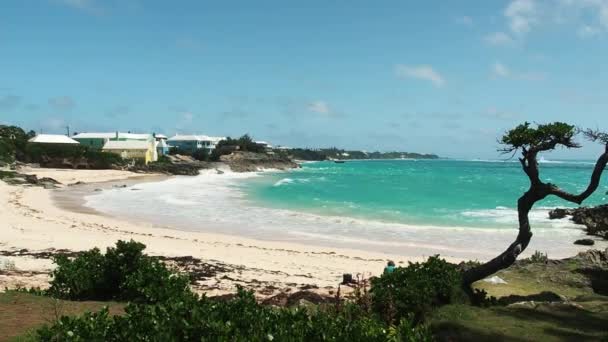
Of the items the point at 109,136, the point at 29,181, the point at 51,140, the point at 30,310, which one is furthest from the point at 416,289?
the point at 109,136

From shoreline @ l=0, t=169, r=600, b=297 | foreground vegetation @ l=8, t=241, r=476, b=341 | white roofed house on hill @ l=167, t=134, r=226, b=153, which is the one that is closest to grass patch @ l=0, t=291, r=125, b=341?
foreground vegetation @ l=8, t=241, r=476, b=341

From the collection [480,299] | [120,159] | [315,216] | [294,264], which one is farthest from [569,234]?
[120,159]

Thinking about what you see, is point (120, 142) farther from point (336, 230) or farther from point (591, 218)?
point (591, 218)

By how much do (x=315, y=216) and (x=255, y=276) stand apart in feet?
56.9

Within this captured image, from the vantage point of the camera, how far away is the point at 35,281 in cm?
1198

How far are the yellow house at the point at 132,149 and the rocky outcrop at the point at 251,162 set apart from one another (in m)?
16.6

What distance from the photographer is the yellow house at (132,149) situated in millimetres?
89188

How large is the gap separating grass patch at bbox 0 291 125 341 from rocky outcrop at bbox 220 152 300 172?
90783 mm

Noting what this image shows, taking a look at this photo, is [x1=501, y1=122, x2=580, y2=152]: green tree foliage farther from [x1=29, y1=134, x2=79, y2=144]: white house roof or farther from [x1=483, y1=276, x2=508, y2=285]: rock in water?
[x1=29, y1=134, x2=79, y2=144]: white house roof

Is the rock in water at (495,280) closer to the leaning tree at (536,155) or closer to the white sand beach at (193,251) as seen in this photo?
the leaning tree at (536,155)

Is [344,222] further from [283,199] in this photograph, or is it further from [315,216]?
[283,199]

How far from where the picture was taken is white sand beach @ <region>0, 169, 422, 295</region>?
13.6m

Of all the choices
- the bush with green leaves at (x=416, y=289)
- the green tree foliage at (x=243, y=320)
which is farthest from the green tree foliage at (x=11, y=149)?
the green tree foliage at (x=243, y=320)

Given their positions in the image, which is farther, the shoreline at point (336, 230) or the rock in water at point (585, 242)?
the rock in water at point (585, 242)
